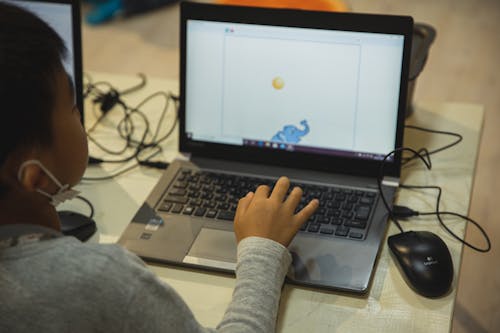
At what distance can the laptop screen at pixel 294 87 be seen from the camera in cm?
115

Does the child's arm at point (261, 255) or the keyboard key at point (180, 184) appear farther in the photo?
the keyboard key at point (180, 184)

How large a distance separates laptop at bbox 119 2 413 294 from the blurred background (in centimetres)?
75

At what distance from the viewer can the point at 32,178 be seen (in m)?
0.74

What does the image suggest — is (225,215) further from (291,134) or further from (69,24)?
(69,24)

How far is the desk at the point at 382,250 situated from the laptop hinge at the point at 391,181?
0.07 feet

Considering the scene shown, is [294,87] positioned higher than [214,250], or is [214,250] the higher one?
[294,87]

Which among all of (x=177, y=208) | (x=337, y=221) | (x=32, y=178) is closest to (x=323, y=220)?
(x=337, y=221)

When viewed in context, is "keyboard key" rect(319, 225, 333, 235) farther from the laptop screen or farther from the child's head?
the child's head

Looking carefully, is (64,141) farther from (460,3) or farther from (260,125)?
(460,3)

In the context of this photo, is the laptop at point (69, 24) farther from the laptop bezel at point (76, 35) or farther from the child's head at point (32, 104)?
the child's head at point (32, 104)

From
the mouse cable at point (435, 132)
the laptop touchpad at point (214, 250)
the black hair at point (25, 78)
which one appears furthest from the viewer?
the mouse cable at point (435, 132)

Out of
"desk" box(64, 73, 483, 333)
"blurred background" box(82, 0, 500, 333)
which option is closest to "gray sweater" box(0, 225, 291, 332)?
"desk" box(64, 73, 483, 333)

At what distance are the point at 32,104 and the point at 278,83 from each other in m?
0.57

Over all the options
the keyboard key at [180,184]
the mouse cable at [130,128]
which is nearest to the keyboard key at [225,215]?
the keyboard key at [180,184]
